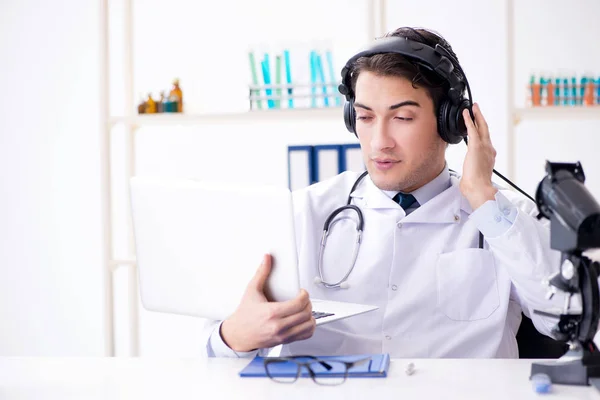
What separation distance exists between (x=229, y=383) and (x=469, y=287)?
0.70 m

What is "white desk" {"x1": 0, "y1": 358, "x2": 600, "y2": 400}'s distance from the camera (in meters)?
1.12

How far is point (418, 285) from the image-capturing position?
171 cm

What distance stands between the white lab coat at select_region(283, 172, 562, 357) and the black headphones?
7.1 inches

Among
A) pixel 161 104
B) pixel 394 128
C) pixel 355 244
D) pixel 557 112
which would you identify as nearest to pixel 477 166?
pixel 394 128

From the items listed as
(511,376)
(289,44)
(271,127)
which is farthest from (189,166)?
(511,376)

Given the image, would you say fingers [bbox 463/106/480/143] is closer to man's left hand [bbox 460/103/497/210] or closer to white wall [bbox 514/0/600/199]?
man's left hand [bbox 460/103/497/210]

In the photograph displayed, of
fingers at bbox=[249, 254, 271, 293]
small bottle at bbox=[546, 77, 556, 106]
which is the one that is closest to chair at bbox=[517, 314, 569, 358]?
fingers at bbox=[249, 254, 271, 293]

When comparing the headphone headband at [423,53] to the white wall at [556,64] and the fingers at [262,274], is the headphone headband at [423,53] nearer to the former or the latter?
the fingers at [262,274]

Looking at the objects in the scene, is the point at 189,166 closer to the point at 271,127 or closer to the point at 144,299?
the point at 271,127

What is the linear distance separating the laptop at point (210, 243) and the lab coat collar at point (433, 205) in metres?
0.41

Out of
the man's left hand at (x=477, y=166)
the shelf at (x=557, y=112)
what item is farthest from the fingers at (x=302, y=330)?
the shelf at (x=557, y=112)

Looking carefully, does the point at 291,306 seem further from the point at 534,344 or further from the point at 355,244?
the point at 534,344

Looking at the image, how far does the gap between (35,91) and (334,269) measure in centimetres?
207

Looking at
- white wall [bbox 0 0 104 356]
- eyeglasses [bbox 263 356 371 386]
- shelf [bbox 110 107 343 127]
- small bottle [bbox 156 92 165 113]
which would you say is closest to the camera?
eyeglasses [bbox 263 356 371 386]
